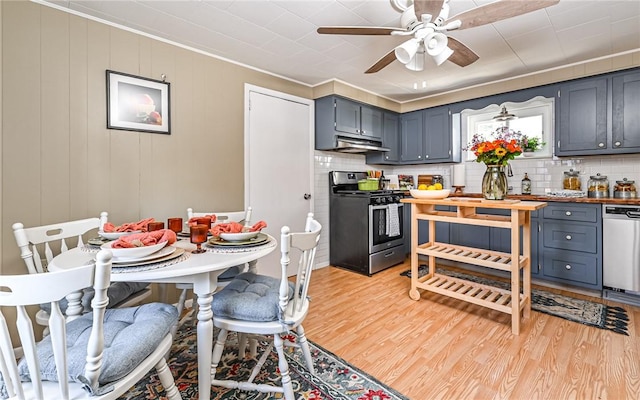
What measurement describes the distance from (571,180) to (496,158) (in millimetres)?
1833

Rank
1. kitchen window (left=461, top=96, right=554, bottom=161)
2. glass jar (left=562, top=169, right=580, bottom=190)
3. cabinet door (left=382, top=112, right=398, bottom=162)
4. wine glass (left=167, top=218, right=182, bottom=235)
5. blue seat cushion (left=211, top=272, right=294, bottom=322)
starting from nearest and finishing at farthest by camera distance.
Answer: blue seat cushion (left=211, top=272, right=294, bottom=322) < wine glass (left=167, top=218, right=182, bottom=235) < glass jar (left=562, top=169, right=580, bottom=190) < kitchen window (left=461, top=96, right=554, bottom=161) < cabinet door (left=382, top=112, right=398, bottom=162)

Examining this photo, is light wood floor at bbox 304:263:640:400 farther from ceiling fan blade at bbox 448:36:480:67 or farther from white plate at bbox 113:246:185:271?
ceiling fan blade at bbox 448:36:480:67

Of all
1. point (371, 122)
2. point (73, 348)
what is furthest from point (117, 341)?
point (371, 122)

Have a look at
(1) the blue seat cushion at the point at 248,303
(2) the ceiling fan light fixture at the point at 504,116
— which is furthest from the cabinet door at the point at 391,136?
(1) the blue seat cushion at the point at 248,303

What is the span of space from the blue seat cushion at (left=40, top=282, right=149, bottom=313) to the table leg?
70 cm

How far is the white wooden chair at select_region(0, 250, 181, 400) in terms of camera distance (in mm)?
828

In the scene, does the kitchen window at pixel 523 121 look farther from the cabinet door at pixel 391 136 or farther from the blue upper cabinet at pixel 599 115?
the cabinet door at pixel 391 136

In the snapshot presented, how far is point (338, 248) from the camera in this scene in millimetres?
3969

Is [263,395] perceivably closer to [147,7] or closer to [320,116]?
[147,7]

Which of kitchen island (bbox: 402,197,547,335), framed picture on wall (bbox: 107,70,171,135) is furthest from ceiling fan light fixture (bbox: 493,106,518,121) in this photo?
framed picture on wall (bbox: 107,70,171,135)

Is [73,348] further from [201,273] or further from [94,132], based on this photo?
[94,132]

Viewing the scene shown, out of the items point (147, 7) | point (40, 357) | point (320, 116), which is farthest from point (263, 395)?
point (320, 116)

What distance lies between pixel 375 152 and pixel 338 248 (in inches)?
62.3

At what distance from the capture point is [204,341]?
138cm
